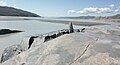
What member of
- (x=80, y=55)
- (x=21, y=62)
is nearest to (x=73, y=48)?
(x=80, y=55)

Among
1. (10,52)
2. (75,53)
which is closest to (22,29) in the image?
(10,52)

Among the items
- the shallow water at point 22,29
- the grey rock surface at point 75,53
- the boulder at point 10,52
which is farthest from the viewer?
the shallow water at point 22,29

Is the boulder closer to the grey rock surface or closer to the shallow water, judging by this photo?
the grey rock surface

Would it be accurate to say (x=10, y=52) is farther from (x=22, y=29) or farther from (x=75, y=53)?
(x=22, y=29)

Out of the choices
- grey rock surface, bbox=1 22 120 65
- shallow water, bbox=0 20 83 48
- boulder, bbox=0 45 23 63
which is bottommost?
shallow water, bbox=0 20 83 48

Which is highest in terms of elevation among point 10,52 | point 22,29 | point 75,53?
point 75,53

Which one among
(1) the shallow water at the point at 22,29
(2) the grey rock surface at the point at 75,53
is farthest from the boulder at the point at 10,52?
(1) the shallow water at the point at 22,29

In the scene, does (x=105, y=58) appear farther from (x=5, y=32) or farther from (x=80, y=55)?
(x=5, y=32)

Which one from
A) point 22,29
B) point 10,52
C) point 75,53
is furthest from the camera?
point 22,29

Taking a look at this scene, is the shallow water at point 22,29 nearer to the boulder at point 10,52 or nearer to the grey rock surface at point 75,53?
the boulder at point 10,52

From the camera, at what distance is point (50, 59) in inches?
263

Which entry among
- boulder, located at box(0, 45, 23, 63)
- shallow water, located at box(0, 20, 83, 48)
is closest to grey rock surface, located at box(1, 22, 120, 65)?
boulder, located at box(0, 45, 23, 63)

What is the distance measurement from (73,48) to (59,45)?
0.64m

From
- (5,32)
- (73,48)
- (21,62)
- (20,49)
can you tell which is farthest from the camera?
(5,32)
